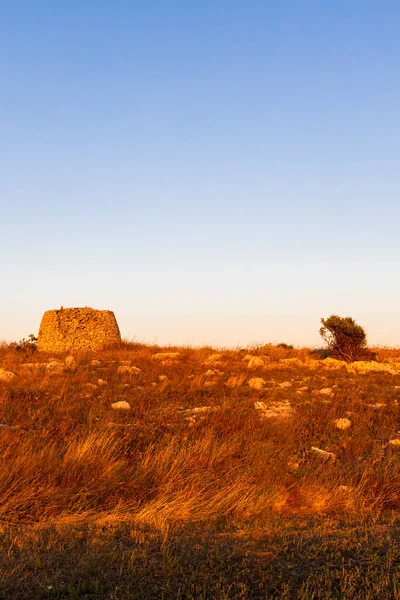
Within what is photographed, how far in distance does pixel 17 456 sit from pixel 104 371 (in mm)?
7503

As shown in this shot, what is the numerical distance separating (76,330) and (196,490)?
47.2ft

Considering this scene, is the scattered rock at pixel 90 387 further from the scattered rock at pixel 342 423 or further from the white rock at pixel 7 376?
the scattered rock at pixel 342 423

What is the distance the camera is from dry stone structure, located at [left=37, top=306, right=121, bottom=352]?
19781mm

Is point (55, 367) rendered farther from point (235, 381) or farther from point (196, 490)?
point (196, 490)

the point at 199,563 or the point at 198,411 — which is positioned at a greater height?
the point at 198,411

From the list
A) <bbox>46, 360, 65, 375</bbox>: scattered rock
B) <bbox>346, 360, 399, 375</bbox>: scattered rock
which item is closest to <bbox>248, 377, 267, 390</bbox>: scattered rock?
<bbox>346, 360, 399, 375</bbox>: scattered rock

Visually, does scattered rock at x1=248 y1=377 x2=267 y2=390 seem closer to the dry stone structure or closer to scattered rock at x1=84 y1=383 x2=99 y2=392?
scattered rock at x1=84 y1=383 x2=99 y2=392

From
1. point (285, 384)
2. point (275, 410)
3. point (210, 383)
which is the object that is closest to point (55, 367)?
point (210, 383)

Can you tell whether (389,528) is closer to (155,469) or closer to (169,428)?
(155,469)

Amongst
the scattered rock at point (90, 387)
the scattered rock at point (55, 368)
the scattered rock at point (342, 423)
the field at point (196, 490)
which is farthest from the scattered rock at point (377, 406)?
the scattered rock at point (55, 368)

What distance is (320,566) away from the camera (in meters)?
4.27

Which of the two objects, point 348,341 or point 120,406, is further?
point 348,341

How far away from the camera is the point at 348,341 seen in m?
19.7

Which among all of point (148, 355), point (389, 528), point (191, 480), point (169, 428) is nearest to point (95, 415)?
point (169, 428)
